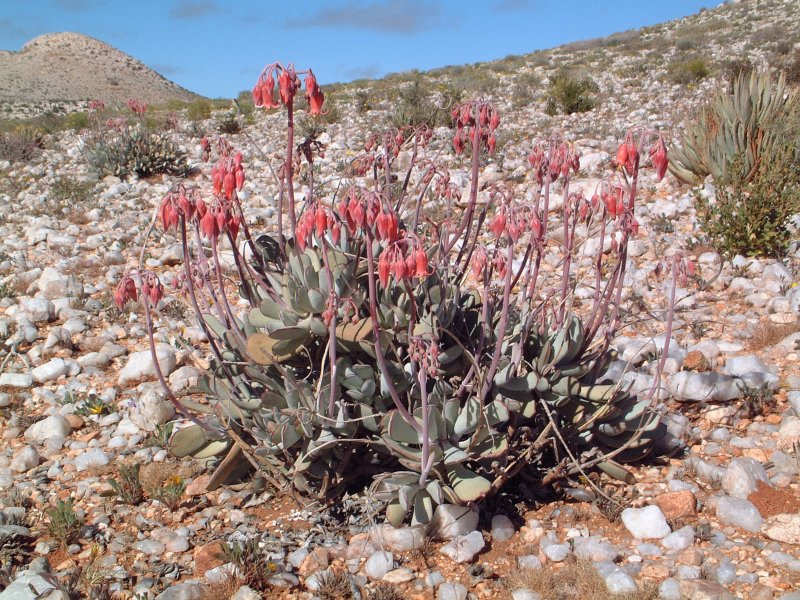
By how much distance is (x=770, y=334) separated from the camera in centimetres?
440

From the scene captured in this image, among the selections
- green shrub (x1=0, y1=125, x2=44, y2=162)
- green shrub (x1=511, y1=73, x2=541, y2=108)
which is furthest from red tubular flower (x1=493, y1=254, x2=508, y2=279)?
green shrub (x1=511, y1=73, x2=541, y2=108)

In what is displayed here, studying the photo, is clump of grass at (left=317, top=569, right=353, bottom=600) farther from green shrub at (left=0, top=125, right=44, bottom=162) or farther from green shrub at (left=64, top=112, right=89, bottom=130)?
green shrub at (left=64, top=112, right=89, bottom=130)

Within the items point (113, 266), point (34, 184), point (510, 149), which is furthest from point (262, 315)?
point (34, 184)

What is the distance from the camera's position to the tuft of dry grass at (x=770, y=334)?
4371 mm

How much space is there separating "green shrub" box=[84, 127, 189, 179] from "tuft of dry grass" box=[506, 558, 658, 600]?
941 centimetres

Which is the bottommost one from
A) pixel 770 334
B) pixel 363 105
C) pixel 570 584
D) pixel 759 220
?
pixel 570 584

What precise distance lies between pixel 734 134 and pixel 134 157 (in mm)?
8539

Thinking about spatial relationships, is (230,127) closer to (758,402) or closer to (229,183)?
(229,183)

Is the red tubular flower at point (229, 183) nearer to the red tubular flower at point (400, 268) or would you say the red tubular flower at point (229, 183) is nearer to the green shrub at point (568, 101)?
the red tubular flower at point (400, 268)

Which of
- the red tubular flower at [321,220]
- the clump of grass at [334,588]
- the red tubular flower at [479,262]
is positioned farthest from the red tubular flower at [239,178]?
the clump of grass at [334,588]

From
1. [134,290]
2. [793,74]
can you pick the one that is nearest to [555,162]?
[134,290]

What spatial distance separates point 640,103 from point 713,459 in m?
12.9

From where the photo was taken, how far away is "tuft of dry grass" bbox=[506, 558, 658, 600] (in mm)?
2439

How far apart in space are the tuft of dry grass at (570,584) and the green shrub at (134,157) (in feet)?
30.9
